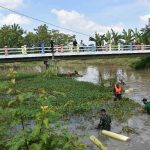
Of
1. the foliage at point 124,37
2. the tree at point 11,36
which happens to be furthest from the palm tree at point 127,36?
the tree at point 11,36

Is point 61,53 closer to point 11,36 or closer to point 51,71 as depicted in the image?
point 51,71

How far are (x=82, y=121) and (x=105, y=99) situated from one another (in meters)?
5.70

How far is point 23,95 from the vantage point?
680cm

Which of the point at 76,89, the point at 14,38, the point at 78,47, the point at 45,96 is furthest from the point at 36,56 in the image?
the point at 14,38

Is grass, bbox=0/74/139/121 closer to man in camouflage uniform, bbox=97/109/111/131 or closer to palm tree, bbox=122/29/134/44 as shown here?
man in camouflage uniform, bbox=97/109/111/131

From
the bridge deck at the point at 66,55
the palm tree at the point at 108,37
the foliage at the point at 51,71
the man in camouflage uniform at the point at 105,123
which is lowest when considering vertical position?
the man in camouflage uniform at the point at 105,123

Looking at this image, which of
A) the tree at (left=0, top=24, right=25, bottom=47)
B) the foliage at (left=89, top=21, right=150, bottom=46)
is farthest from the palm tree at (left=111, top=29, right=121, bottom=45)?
the tree at (left=0, top=24, right=25, bottom=47)

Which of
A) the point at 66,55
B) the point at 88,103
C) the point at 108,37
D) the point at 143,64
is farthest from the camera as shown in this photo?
the point at 108,37

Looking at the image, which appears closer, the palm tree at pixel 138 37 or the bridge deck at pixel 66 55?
the bridge deck at pixel 66 55

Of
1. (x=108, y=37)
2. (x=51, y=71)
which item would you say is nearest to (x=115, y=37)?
(x=108, y=37)

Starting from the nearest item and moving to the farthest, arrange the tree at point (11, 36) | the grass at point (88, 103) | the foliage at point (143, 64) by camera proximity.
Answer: the grass at point (88, 103), the foliage at point (143, 64), the tree at point (11, 36)

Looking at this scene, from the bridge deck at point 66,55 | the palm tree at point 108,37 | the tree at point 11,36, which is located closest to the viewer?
the bridge deck at point 66,55

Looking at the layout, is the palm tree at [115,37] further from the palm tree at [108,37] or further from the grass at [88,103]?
the grass at [88,103]

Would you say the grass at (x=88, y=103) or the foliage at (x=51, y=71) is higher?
the foliage at (x=51, y=71)
